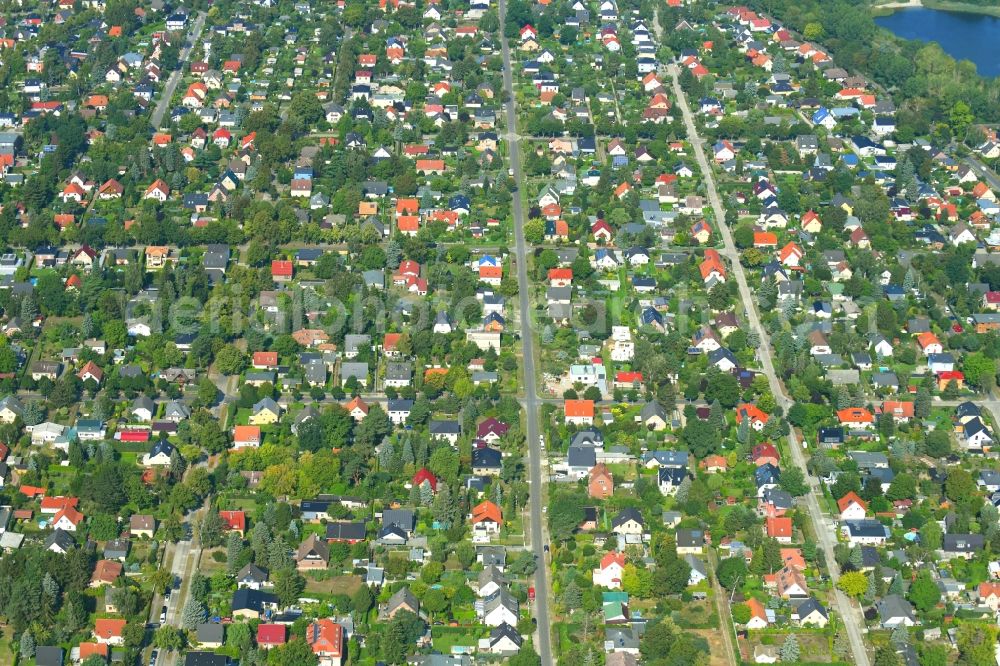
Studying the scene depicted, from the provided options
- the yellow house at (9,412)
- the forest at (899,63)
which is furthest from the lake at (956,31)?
the yellow house at (9,412)

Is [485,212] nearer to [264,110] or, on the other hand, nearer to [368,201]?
[368,201]

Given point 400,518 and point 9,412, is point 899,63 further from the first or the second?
point 9,412

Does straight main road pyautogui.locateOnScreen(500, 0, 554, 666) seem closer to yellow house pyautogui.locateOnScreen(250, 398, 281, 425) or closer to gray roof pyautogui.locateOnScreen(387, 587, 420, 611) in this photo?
gray roof pyautogui.locateOnScreen(387, 587, 420, 611)

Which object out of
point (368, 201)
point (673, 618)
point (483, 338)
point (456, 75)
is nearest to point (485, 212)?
point (368, 201)

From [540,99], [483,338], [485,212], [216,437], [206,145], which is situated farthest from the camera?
[540,99]

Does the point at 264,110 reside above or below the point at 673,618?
below
